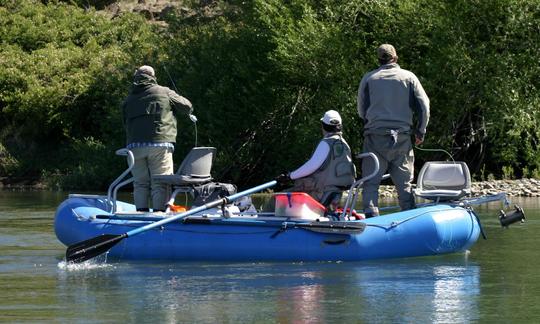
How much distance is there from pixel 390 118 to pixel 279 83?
14005 millimetres

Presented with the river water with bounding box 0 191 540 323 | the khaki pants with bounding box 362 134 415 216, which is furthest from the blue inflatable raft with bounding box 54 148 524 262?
the khaki pants with bounding box 362 134 415 216

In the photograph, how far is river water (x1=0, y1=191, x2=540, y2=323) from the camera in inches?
353

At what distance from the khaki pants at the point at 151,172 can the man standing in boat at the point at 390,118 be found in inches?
75.1

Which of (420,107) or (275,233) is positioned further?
(420,107)

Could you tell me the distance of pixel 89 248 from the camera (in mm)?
11367

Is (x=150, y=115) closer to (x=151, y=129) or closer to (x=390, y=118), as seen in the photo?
(x=151, y=129)

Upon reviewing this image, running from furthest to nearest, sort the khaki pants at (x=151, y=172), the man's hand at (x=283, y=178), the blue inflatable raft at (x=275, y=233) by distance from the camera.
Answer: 1. the khaki pants at (x=151, y=172)
2. the man's hand at (x=283, y=178)
3. the blue inflatable raft at (x=275, y=233)

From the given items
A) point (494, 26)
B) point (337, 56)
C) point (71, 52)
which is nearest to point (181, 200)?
point (337, 56)

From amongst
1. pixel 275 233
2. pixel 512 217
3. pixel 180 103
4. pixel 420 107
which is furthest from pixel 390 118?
pixel 180 103

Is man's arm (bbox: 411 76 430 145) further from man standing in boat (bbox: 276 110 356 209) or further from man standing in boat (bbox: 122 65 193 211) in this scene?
man standing in boat (bbox: 122 65 193 211)

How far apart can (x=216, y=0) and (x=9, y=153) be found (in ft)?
20.4

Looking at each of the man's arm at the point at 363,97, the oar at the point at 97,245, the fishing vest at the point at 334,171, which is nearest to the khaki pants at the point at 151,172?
the oar at the point at 97,245

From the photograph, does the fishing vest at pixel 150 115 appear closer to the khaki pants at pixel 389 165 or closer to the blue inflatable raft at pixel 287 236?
the blue inflatable raft at pixel 287 236

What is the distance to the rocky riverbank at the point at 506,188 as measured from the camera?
22188mm
